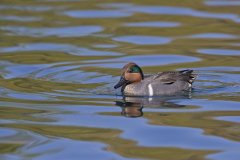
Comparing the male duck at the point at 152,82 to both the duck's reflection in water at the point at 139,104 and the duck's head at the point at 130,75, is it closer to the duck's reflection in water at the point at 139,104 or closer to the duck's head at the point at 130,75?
the duck's head at the point at 130,75

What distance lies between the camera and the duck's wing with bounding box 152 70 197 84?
12.6 metres

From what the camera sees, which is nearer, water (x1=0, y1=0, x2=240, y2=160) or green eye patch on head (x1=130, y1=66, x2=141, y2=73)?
water (x1=0, y1=0, x2=240, y2=160)

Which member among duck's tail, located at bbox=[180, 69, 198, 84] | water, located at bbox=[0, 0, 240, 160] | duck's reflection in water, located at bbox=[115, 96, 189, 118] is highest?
duck's tail, located at bbox=[180, 69, 198, 84]

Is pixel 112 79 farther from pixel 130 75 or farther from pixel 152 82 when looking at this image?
pixel 152 82

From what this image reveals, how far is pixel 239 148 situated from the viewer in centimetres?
958

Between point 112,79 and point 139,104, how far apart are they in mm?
1525

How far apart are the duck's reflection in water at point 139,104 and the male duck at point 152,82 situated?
162mm

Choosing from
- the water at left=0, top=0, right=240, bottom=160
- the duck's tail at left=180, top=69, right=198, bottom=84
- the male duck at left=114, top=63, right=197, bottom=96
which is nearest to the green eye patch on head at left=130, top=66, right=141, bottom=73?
the male duck at left=114, top=63, right=197, bottom=96

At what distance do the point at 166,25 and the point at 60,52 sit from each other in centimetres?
301

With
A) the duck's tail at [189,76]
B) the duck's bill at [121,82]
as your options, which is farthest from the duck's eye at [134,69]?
the duck's tail at [189,76]

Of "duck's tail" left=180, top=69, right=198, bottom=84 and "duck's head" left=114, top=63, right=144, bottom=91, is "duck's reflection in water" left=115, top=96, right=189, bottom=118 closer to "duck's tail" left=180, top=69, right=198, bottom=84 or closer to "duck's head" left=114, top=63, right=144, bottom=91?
"duck's head" left=114, top=63, right=144, bottom=91

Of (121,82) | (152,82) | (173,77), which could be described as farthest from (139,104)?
(173,77)

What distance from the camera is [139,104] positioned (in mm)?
12117

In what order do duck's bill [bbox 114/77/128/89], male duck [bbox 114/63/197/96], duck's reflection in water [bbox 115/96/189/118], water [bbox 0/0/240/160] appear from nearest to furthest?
water [bbox 0/0/240/160], duck's reflection in water [bbox 115/96/189/118], male duck [bbox 114/63/197/96], duck's bill [bbox 114/77/128/89]
